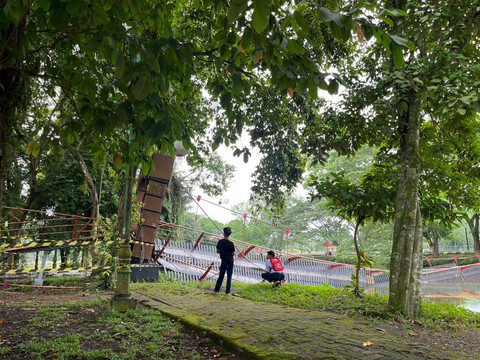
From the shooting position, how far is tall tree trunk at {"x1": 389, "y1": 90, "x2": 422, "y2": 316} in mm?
6184

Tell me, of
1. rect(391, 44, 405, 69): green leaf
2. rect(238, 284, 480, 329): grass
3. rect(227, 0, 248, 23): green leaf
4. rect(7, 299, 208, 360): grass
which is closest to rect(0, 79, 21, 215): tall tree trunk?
rect(7, 299, 208, 360): grass

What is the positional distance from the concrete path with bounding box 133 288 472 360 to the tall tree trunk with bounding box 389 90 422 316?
109 cm

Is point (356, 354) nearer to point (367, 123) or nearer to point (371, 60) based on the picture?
point (367, 123)

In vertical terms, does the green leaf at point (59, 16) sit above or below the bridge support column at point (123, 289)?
above

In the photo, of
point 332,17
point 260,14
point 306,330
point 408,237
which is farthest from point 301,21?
point 408,237

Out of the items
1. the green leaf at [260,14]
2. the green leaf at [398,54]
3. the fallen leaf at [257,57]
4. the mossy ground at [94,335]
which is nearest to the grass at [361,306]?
the mossy ground at [94,335]

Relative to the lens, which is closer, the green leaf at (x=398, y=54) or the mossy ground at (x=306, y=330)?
the green leaf at (x=398, y=54)

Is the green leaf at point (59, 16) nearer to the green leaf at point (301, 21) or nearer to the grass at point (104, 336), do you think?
the green leaf at point (301, 21)

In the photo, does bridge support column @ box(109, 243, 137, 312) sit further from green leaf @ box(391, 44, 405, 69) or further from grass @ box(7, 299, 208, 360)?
green leaf @ box(391, 44, 405, 69)

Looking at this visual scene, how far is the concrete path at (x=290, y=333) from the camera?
12.0 feet

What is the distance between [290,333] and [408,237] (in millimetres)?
3182

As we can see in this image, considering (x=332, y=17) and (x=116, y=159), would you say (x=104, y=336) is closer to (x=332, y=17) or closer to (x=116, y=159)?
(x=116, y=159)

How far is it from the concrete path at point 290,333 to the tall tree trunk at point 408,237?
3.59 ft

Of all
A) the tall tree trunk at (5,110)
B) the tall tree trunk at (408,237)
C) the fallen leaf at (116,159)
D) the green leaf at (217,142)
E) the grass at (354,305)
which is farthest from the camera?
the tall tree trunk at (408,237)
